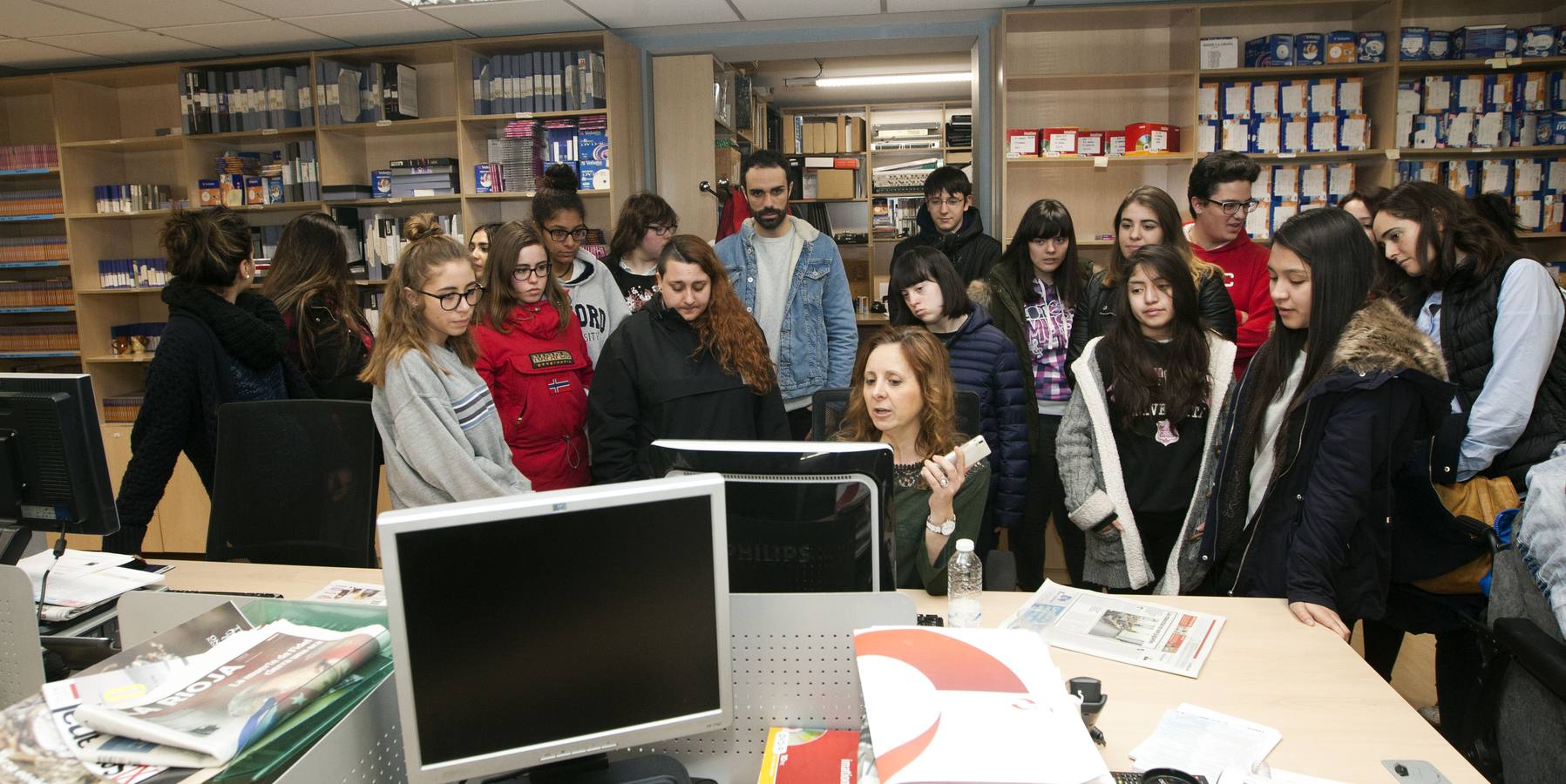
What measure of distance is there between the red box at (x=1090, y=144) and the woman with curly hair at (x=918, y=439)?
2.70 metres

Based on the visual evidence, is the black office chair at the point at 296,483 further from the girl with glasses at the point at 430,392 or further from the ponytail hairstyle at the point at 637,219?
the ponytail hairstyle at the point at 637,219

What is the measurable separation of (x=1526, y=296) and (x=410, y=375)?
117 inches

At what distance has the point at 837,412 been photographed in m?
2.45

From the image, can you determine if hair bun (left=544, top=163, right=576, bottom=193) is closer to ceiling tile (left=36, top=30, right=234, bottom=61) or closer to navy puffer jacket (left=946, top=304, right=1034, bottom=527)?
navy puffer jacket (left=946, top=304, right=1034, bottom=527)

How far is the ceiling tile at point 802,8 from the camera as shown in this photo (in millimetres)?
4445

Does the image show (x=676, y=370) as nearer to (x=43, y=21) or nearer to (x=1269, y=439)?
(x=1269, y=439)

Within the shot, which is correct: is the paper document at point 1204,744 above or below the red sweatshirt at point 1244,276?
below

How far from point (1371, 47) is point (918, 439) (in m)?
3.71

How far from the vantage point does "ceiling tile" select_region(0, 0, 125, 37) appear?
4051 mm

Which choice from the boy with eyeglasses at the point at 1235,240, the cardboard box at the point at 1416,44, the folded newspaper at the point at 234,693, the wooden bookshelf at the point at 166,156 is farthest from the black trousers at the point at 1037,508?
the cardboard box at the point at 1416,44

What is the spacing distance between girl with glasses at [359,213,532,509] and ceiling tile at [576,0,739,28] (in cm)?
251

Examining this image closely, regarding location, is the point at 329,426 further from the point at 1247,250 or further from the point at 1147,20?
the point at 1147,20

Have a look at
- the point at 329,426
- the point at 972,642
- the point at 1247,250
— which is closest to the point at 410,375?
the point at 329,426

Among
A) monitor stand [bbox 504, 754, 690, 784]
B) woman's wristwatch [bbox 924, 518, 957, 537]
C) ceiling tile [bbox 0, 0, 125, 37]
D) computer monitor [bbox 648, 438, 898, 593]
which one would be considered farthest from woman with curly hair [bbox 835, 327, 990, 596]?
ceiling tile [bbox 0, 0, 125, 37]
